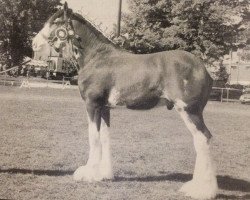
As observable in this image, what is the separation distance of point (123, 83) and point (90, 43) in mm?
1102

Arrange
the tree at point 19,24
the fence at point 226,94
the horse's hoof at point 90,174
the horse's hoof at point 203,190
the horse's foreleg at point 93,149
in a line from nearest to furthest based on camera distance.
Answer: the horse's hoof at point 203,190 < the horse's foreleg at point 93,149 < the horse's hoof at point 90,174 < the fence at point 226,94 < the tree at point 19,24

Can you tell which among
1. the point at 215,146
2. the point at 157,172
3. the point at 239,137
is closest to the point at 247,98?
the point at 239,137

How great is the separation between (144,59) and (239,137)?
7948 mm

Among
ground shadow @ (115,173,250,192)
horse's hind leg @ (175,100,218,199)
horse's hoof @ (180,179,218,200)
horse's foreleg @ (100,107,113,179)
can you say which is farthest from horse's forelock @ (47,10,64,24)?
horse's hoof @ (180,179,218,200)

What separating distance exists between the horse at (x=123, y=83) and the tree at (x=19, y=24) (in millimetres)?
46789

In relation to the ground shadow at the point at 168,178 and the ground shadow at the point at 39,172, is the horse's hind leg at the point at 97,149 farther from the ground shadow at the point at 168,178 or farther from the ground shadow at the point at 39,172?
the ground shadow at the point at 39,172

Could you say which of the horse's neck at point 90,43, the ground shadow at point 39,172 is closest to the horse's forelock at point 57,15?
the horse's neck at point 90,43

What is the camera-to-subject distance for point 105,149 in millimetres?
7816

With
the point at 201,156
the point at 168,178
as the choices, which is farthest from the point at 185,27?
the point at 201,156

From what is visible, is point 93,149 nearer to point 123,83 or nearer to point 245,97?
point 123,83

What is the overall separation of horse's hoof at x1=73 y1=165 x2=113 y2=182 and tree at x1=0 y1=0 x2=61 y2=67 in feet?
155

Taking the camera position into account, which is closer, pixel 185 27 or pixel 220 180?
pixel 220 180

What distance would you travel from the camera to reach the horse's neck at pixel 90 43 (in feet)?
25.5

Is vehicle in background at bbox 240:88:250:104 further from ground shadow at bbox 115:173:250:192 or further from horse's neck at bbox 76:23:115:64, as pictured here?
horse's neck at bbox 76:23:115:64
